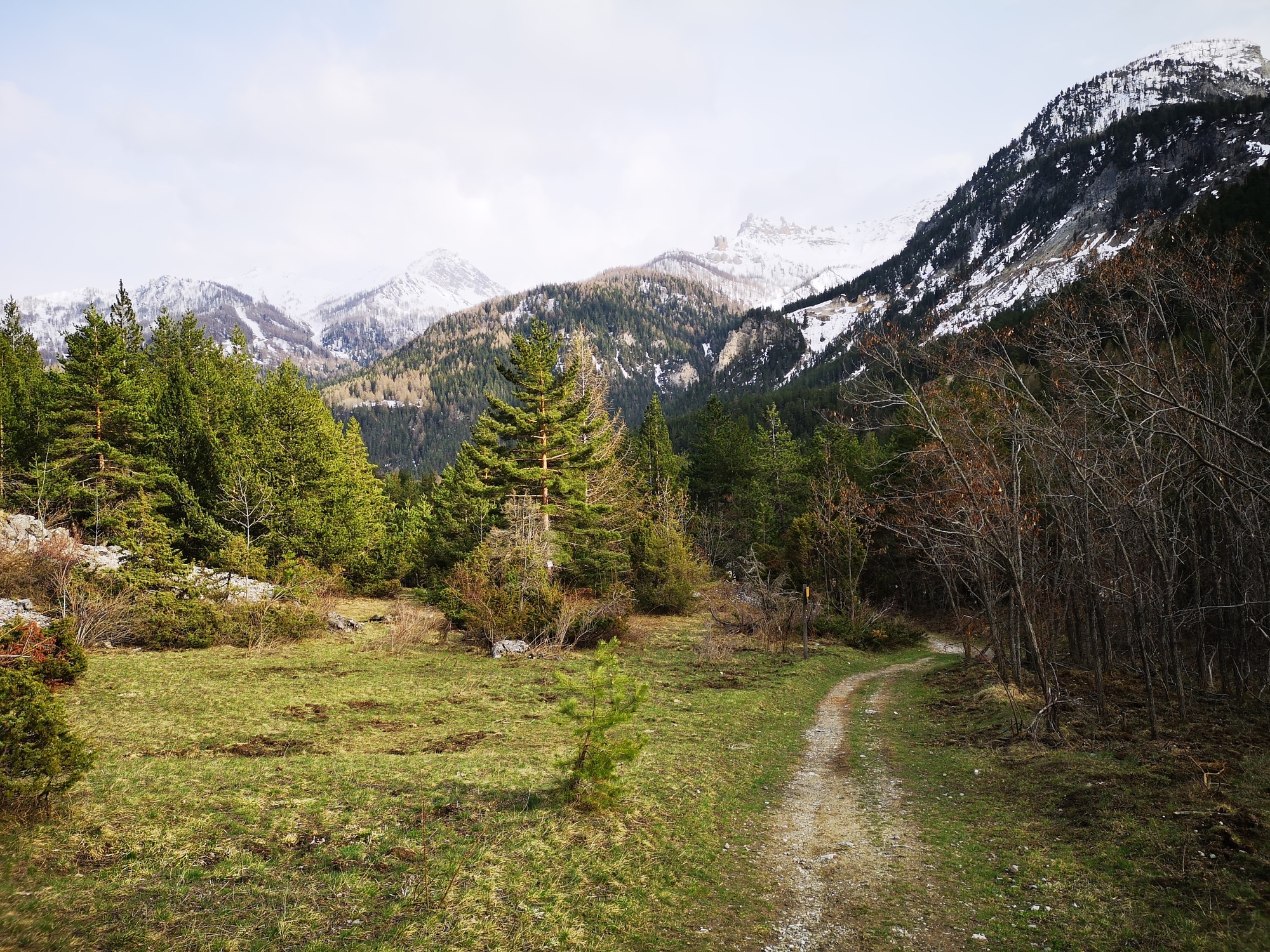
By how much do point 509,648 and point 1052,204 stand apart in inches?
7217

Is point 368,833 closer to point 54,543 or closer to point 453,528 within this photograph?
point 54,543

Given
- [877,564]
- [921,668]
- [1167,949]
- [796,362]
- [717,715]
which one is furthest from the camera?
[796,362]

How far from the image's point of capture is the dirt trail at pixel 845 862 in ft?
17.4

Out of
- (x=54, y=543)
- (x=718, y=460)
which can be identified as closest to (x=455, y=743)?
(x=54, y=543)

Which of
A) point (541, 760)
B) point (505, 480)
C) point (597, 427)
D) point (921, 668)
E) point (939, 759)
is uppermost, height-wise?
point (597, 427)

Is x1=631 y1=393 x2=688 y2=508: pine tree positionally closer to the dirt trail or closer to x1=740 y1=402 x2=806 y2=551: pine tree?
x1=740 y1=402 x2=806 y2=551: pine tree

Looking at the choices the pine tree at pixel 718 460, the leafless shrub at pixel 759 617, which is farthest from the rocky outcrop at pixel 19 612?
the pine tree at pixel 718 460

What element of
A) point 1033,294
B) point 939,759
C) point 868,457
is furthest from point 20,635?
point 1033,294

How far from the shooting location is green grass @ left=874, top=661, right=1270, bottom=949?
5.15 m

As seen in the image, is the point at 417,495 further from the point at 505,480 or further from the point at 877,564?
the point at 877,564

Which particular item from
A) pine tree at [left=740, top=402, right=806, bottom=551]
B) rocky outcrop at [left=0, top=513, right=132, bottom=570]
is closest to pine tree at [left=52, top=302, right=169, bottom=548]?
rocky outcrop at [left=0, top=513, right=132, bottom=570]

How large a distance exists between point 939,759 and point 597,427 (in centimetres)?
2275

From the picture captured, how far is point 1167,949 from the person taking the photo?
479 centimetres

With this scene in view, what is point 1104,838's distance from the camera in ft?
21.9
